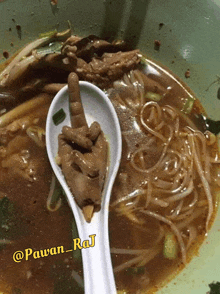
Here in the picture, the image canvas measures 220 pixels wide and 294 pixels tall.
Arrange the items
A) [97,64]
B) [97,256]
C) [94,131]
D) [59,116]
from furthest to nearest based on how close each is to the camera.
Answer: [97,64], [59,116], [94,131], [97,256]

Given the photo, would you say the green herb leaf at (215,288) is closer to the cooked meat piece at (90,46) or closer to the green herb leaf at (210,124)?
the green herb leaf at (210,124)

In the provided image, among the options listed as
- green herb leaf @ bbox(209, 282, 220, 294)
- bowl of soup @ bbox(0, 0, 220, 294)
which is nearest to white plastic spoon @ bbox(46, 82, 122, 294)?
bowl of soup @ bbox(0, 0, 220, 294)

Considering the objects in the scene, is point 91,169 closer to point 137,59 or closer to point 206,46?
point 137,59

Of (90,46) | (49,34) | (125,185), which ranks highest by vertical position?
(49,34)

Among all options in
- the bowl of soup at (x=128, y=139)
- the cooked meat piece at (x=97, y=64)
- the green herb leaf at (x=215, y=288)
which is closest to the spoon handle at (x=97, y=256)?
the bowl of soup at (x=128, y=139)

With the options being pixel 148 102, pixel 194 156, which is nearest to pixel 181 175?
pixel 194 156

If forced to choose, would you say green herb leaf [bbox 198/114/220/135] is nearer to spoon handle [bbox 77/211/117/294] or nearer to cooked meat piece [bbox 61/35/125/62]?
cooked meat piece [bbox 61/35/125/62]

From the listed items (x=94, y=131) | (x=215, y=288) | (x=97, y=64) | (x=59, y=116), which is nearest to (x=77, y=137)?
(x=94, y=131)

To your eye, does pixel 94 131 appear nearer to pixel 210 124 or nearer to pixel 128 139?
pixel 128 139
